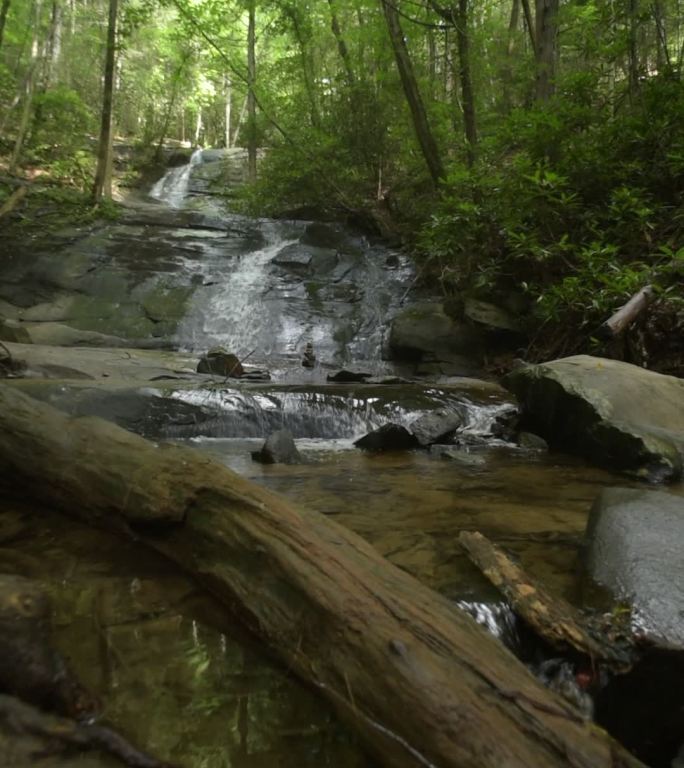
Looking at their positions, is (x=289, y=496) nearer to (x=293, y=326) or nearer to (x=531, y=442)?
(x=531, y=442)

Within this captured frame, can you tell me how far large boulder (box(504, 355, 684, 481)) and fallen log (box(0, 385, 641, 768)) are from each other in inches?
131

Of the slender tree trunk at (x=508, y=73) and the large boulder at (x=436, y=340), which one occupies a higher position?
the slender tree trunk at (x=508, y=73)

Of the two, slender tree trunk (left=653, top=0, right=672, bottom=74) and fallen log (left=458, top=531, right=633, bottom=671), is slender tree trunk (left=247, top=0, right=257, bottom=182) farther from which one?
fallen log (left=458, top=531, right=633, bottom=671)

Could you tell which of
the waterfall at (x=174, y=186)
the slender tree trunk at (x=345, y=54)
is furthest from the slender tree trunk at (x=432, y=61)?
the waterfall at (x=174, y=186)

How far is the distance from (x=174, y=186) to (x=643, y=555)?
23.7 meters

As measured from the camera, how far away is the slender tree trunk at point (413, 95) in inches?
439

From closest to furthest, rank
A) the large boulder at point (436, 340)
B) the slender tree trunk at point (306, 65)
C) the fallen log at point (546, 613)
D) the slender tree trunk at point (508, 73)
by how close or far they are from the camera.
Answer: the fallen log at point (546, 613), the large boulder at point (436, 340), the slender tree trunk at point (508, 73), the slender tree trunk at point (306, 65)

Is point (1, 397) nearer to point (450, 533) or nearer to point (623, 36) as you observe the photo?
Answer: point (450, 533)

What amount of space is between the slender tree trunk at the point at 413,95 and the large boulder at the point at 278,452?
7.92m

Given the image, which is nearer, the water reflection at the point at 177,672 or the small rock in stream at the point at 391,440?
the water reflection at the point at 177,672

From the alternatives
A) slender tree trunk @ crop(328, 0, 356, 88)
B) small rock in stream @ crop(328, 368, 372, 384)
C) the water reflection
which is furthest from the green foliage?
slender tree trunk @ crop(328, 0, 356, 88)

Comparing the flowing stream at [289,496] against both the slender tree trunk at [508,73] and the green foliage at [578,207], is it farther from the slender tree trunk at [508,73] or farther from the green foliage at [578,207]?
the slender tree trunk at [508,73]

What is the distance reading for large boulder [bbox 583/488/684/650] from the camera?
214 cm

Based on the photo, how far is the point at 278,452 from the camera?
196 inches
